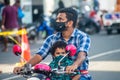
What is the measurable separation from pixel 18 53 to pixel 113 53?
12.0 metres

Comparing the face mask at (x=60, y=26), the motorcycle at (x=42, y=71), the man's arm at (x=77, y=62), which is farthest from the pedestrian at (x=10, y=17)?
the motorcycle at (x=42, y=71)

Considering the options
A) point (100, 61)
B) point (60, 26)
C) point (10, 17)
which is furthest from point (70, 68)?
point (10, 17)

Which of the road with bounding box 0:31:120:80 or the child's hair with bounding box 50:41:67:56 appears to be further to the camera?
the road with bounding box 0:31:120:80

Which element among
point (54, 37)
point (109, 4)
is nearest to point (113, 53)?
point (54, 37)

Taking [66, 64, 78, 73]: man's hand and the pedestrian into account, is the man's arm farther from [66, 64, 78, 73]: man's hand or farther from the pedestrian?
the pedestrian

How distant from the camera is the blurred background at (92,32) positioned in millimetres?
13617

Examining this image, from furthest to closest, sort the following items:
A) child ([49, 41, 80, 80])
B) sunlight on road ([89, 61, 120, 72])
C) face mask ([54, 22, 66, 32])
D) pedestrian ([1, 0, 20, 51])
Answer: pedestrian ([1, 0, 20, 51]) → sunlight on road ([89, 61, 120, 72]) → face mask ([54, 22, 66, 32]) → child ([49, 41, 80, 80])

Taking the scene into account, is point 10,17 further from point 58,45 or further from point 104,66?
point 58,45

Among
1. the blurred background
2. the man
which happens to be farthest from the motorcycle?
the blurred background

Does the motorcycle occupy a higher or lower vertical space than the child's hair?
→ lower

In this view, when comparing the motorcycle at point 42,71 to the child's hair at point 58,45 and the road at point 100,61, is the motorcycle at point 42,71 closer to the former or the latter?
the child's hair at point 58,45

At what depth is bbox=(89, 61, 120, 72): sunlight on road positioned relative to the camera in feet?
44.0

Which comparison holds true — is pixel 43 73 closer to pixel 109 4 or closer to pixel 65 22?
pixel 65 22

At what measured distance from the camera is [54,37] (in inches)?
235
